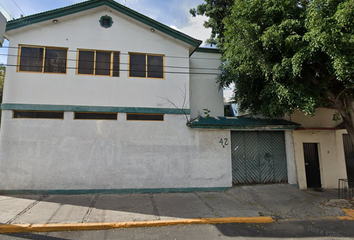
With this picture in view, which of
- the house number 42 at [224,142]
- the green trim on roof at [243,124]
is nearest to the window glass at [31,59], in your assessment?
the green trim on roof at [243,124]

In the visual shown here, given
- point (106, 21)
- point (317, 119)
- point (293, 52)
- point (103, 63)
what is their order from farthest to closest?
point (317, 119)
point (106, 21)
point (103, 63)
point (293, 52)

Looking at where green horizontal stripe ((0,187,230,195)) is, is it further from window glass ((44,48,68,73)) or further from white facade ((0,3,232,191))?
window glass ((44,48,68,73))

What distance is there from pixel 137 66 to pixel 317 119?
30.9 ft

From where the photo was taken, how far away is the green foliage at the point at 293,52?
6.27m

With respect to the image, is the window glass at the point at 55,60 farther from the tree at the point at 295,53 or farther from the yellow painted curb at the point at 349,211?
the yellow painted curb at the point at 349,211

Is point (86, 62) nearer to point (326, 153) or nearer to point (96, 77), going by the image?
point (96, 77)

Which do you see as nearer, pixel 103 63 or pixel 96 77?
pixel 96 77

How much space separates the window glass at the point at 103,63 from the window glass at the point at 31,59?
226cm

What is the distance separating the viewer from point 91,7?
897cm

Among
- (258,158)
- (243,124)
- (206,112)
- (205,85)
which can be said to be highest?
(205,85)

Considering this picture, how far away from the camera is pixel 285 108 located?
7.76m

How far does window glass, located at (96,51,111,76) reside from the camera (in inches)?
352

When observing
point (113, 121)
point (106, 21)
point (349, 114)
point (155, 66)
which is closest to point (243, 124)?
point (349, 114)

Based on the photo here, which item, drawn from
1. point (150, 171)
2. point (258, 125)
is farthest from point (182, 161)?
point (258, 125)
